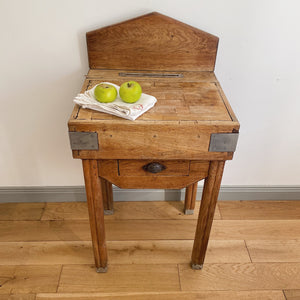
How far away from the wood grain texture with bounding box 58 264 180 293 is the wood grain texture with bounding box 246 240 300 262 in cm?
41

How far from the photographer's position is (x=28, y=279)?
1.37 m

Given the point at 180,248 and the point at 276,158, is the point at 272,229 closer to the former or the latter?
the point at 276,158

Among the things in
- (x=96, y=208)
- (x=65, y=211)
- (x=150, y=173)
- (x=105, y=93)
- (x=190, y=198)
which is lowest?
(x=65, y=211)

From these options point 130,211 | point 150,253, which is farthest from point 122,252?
point 130,211

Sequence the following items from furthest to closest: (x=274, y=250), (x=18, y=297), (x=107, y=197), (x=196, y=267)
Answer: (x=107, y=197)
(x=274, y=250)
(x=196, y=267)
(x=18, y=297)

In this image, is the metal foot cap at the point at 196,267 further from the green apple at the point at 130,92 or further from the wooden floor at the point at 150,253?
the green apple at the point at 130,92

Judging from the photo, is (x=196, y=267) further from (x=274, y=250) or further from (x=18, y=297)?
(x=18, y=297)

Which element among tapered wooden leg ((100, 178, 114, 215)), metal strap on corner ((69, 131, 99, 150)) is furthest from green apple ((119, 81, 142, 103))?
tapered wooden leg ((100, 178, 114, 215))

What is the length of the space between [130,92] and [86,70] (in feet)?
1.42

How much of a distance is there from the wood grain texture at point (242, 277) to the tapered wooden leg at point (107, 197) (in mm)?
496

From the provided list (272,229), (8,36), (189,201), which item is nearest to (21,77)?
(8,36)

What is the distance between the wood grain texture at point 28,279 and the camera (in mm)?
1332

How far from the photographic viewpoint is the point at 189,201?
167 cm

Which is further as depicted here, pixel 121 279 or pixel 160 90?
pixel 121 279
